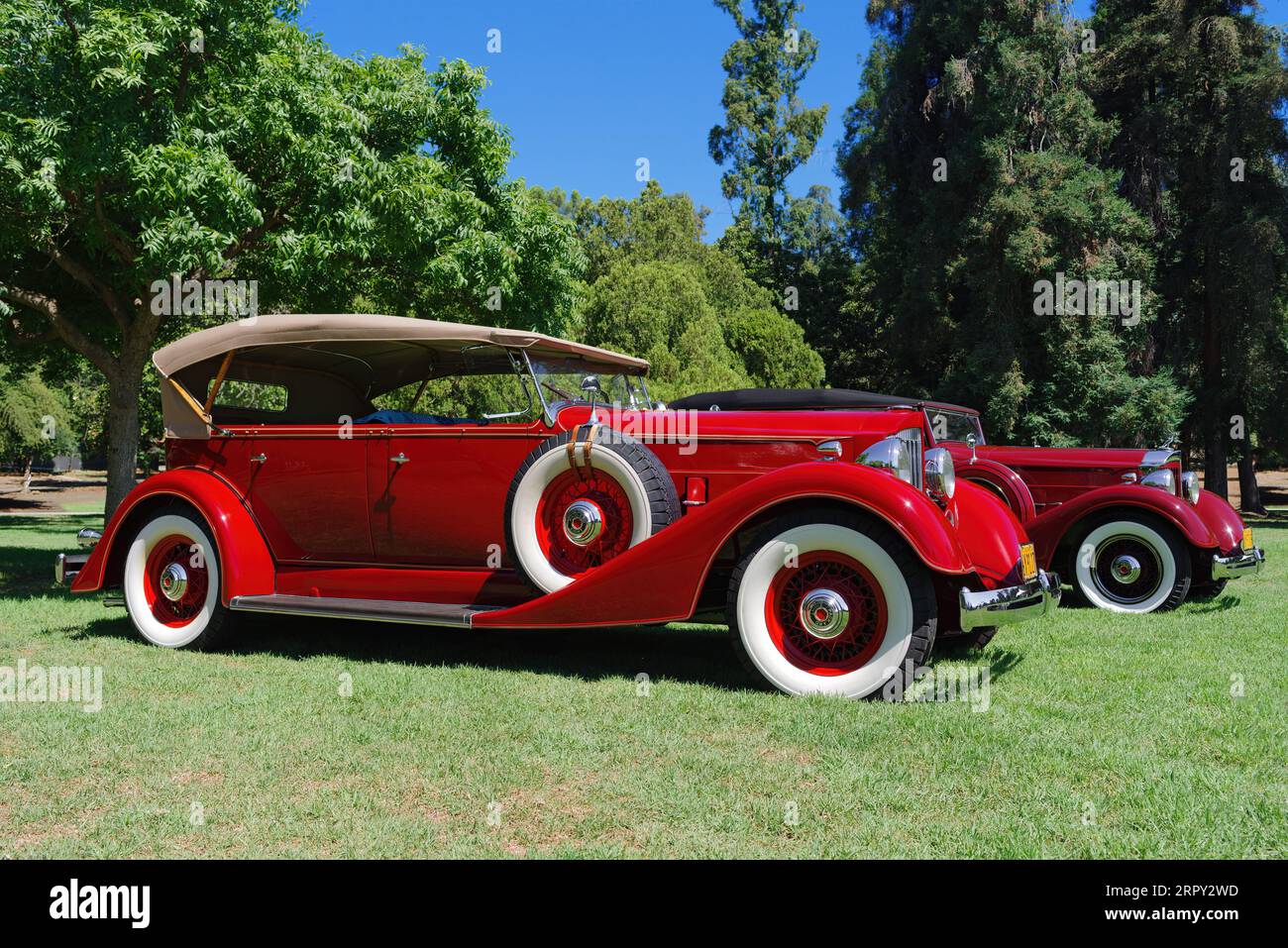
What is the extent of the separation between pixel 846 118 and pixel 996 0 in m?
10.5

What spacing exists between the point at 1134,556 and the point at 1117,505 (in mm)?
468

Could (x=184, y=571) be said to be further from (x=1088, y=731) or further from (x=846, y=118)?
(x=846, y=118)

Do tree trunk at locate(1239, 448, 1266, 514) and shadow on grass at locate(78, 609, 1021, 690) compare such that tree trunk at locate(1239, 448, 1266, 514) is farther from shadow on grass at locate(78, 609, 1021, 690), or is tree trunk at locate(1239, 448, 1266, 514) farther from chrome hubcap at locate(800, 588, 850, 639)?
chrome hubcap at locate(800, 588, 850, 639)

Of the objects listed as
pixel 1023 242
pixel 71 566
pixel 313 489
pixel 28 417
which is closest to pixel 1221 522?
pixel 313 489

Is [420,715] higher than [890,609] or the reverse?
the reverse

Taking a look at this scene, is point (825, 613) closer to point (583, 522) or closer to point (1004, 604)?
point (1004, 604)

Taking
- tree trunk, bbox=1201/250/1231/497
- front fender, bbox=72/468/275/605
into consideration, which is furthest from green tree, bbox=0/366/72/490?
tree trunk, bbox=1201/250/1231/497

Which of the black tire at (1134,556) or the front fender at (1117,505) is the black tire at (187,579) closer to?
the front fender at (1117,505)

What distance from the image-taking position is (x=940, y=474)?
512cm

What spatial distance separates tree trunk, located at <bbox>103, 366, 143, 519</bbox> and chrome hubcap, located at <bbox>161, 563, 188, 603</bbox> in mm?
5133

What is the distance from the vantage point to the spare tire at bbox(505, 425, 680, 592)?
5.18 metres

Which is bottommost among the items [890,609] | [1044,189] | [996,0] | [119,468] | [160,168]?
[890,609]
